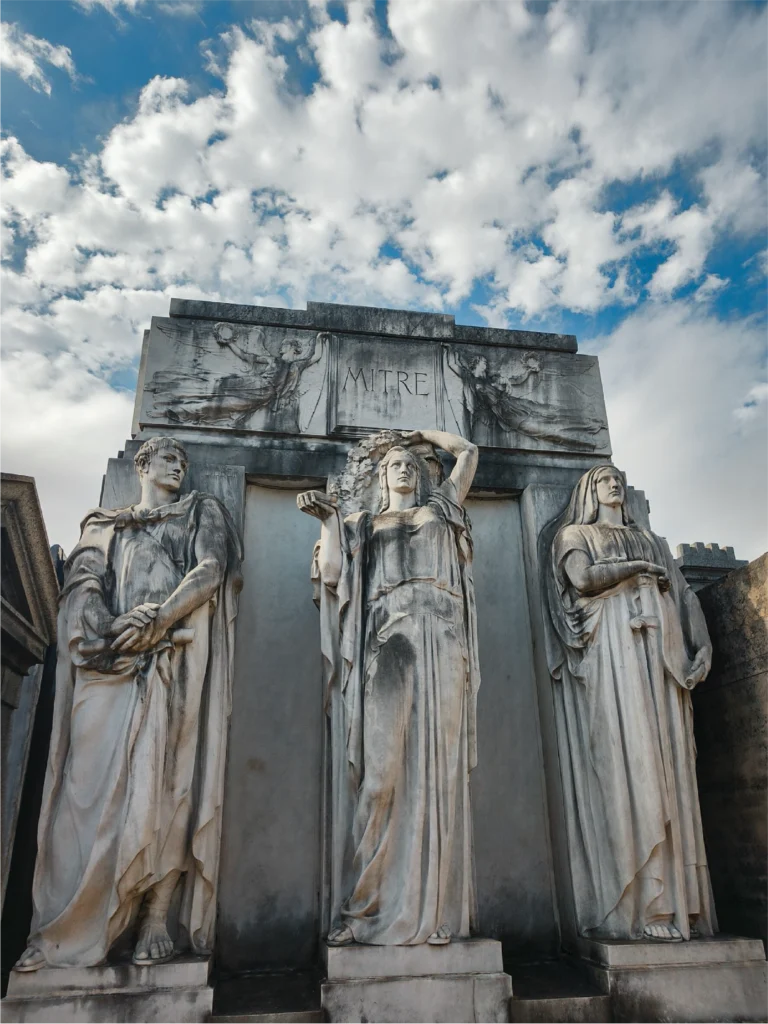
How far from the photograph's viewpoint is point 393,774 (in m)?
5.58

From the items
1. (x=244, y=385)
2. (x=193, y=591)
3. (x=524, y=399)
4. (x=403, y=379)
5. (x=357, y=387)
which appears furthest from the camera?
(x=524, y=399)

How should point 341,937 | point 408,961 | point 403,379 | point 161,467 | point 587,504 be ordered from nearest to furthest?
point 408,961, point 341,937, point 161,467, point 587,504, point 403,379

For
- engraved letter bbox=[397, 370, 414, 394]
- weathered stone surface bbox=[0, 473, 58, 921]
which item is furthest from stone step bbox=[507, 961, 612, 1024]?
engraved letter bbox=[397, 370, 414, 394]

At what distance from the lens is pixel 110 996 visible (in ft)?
16.1

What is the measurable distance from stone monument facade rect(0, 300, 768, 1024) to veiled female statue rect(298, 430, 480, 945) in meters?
0.02

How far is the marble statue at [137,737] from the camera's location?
5.16 metres

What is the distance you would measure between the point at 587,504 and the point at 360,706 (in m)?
3.05

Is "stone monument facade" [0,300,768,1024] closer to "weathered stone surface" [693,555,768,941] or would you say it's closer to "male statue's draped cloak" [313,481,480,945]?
"male statue's draped cloak" [313,481,480,945]

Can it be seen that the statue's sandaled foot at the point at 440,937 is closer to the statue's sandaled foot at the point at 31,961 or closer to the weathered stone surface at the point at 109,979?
the weathered stone surface at the point at 109,979

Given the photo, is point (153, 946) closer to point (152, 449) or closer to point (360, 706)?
point (360, 706)

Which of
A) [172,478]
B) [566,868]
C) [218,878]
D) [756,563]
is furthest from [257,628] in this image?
[756,563]

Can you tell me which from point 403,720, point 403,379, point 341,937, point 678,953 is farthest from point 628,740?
point 403,379

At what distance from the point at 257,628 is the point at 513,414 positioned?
3676mm

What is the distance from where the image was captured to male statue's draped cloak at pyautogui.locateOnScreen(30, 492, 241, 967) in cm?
516
